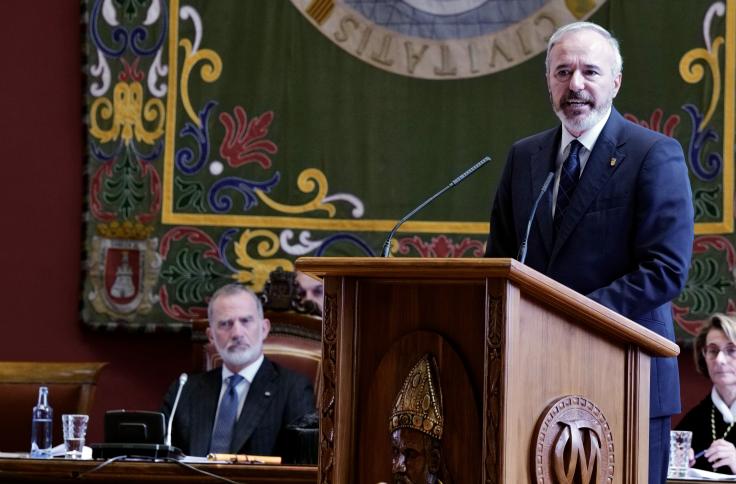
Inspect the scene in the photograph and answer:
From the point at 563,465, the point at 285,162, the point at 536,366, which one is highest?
the point at 285,162

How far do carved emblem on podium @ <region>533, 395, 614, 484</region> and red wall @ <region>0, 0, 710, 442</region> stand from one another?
3.15 m

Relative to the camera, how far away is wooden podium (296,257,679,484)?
6.21 ft

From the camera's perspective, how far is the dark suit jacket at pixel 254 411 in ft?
14.4

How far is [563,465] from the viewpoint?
6.68 feet

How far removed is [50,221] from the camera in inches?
202

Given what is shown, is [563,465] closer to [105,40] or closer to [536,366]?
[536,366]

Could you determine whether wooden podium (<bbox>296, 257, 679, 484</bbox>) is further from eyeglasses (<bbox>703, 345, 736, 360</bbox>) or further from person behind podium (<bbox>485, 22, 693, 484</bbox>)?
eyeglasses (<bbox>703, 345, 736, 360</bbox>)

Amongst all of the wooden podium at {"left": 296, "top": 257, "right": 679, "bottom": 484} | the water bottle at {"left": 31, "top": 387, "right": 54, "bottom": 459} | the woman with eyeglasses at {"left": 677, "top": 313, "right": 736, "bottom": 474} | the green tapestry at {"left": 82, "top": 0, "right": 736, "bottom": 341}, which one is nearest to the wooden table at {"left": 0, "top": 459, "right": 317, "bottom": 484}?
the water bottle at {"left": 31, "top": 387, "right": 54, "bottom": 459}

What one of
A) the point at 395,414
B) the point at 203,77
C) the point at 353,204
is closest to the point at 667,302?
the point at 395,414

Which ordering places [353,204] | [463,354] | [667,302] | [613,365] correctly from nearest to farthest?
[463,354], [613,365], [667,302], [353,204]

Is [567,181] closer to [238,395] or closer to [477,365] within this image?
[477,365]

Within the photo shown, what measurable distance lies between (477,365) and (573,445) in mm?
227

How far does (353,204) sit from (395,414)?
10.1ft

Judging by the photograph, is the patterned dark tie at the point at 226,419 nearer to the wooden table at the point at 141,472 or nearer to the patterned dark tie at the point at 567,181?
the wooden table at the point at 141,472
